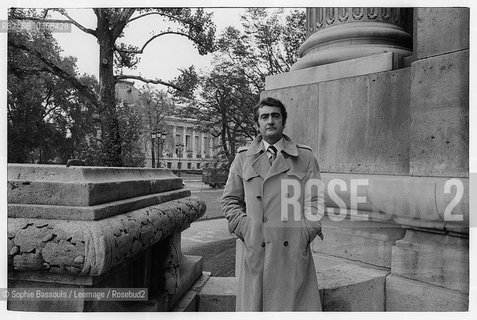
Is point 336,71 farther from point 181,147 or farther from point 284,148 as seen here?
point 181,147

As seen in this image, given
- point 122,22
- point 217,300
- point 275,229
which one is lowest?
point 217,300

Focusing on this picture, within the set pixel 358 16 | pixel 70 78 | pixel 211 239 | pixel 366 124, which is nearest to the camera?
pixel 366 124

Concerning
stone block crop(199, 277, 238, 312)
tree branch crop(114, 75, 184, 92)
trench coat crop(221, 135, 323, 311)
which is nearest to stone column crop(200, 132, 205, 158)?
tree branch crop(114, 75, 184, 92)

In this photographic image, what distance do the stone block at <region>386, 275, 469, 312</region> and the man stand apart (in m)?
0.65

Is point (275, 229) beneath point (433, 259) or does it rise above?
above

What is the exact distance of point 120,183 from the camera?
1464 mm

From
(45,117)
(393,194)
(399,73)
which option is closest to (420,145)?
(393,194)

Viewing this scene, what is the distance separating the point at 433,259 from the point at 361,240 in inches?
18.4

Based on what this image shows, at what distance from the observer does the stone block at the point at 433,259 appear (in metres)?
1.98

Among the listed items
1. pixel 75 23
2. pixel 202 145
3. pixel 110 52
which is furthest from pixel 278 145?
pixel 110 52

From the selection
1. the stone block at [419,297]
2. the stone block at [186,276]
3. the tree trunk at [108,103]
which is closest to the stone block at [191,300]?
the stone block at [186,276]

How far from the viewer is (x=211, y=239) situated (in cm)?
645

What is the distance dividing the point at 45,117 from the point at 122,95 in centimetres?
145

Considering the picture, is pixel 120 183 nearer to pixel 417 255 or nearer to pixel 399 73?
pixel 417 255
